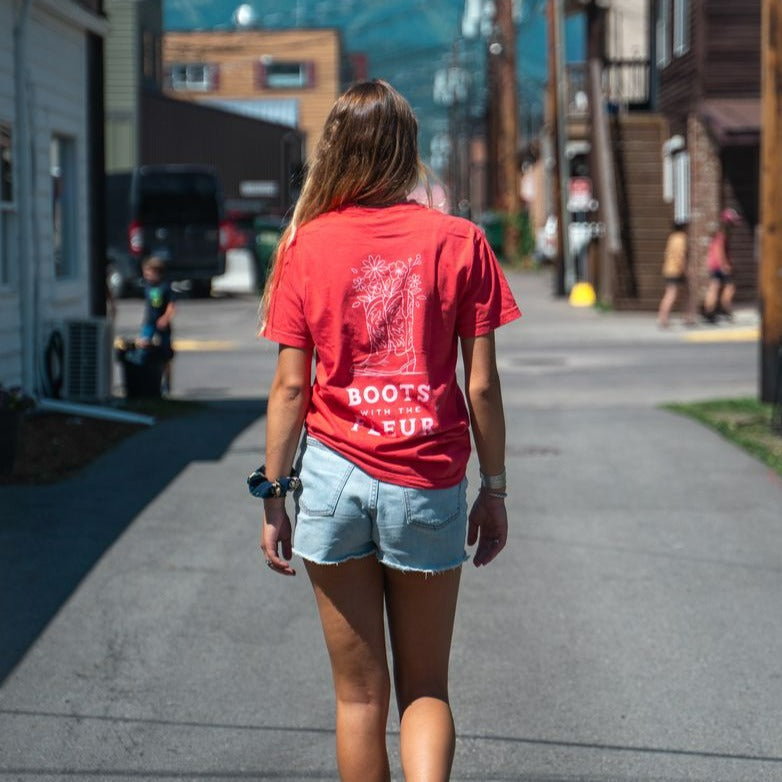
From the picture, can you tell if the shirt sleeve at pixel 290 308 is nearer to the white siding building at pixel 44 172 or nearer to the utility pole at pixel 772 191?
the white siding building at pixel 44 172

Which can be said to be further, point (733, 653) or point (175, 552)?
point (175, 552)

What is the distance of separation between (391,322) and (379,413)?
0.21m

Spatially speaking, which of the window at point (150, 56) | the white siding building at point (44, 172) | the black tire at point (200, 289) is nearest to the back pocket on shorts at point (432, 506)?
the white siding building at point (44, 172)

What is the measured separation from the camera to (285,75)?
234 ft

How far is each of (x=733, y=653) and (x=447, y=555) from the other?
2.86 meters

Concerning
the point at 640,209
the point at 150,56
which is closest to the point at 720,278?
the point at 640,209

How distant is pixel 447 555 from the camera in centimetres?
366

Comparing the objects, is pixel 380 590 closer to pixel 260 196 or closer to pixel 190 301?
pixel 190 301

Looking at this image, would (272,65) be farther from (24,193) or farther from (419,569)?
(419,569)

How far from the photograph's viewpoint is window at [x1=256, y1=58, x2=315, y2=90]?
70.2 metres

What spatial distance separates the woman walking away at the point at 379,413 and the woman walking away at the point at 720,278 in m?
22.2

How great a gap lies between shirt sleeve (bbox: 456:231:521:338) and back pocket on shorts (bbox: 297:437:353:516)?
420 millimetres

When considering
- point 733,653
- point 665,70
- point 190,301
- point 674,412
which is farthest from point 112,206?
point 733,653

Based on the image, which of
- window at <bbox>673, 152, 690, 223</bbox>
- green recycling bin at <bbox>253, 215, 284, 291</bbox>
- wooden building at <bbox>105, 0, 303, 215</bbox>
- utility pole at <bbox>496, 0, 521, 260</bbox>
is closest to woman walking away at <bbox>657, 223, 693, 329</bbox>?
window at <bbox>673, 152, 690, 223</bbox>
